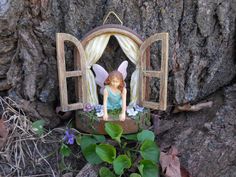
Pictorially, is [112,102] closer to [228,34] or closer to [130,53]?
[130,53]

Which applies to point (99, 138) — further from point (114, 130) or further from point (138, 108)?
point (138, 108)

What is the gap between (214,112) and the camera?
179 cm

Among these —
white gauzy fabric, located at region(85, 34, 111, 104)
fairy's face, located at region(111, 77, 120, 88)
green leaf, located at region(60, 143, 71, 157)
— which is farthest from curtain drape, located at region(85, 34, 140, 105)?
green leaf, located at region(60, 143, 71, 157)

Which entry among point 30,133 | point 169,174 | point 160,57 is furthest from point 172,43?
point 30,133

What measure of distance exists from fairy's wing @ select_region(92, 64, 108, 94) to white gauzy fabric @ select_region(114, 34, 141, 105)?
112 millimetres

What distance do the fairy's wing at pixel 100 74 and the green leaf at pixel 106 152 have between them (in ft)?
0.92

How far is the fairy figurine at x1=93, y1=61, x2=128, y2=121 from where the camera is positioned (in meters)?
1.63

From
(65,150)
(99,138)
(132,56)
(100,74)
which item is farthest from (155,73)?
(65,150)

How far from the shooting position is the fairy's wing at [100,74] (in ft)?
5.57

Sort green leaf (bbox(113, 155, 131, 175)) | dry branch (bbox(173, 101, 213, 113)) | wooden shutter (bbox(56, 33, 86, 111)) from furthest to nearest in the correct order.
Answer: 1. dry branch (bbox(173, 101, 213, 113))
2. wooden shutter (bbox(56, 33, 86, 111))
3. green leaf (bbox(113, 155, 131, 175))

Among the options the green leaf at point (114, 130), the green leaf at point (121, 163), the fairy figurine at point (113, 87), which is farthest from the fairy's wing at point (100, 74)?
the green leaf at point (121, 163)

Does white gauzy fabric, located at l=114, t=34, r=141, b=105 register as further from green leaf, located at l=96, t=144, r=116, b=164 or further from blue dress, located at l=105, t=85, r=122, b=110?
green leaf, located at l=96, t=144, r=116, b=164

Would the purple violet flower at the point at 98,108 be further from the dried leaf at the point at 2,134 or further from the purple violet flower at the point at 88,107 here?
the dried leaf at the point at 2,134

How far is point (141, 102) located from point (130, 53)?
0.20m
